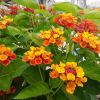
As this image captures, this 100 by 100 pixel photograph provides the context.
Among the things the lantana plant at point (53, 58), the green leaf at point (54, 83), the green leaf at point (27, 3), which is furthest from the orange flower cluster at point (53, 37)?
the green leaf at point (27, 3)

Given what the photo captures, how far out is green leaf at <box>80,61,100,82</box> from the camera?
0.97 meters

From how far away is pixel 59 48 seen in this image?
1.08 meters

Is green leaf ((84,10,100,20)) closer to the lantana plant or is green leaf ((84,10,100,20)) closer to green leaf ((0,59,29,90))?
the lantana plant

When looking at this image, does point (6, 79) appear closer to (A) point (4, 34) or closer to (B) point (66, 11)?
(A) point (4, 34)

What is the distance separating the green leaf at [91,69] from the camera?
97cm

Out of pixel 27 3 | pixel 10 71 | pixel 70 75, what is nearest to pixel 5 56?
pixel 10 71

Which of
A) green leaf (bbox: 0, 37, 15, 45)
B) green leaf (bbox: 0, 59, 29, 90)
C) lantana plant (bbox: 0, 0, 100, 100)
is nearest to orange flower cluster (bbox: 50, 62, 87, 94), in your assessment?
lantana plant (bbox: 0, 0, 100, 100)

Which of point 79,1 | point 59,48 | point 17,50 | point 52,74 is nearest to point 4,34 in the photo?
point 17,50

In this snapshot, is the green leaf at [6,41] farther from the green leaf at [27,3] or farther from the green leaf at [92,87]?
the green leaf at [92,87]

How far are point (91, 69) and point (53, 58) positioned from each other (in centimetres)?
11

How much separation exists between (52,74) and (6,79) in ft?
0.47

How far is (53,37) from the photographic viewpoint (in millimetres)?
990

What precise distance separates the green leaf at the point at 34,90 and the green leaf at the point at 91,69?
0.39 ft

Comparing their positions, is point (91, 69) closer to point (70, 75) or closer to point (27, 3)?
point (70, 75)
